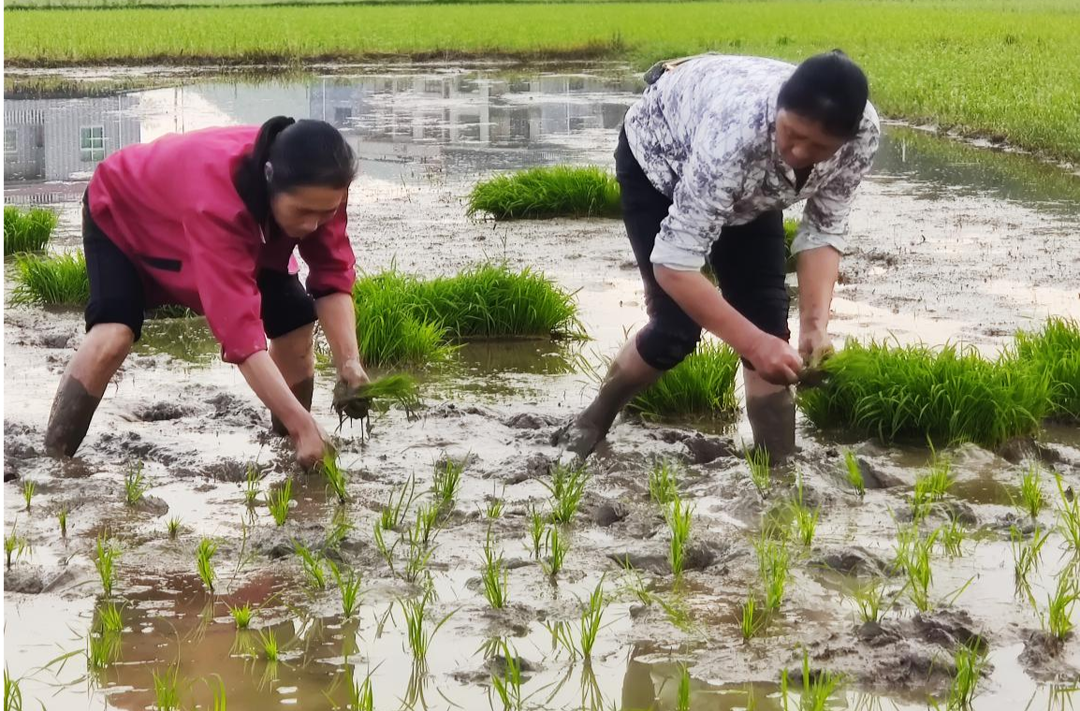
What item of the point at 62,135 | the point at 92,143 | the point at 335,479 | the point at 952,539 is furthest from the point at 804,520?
the point at 62,135

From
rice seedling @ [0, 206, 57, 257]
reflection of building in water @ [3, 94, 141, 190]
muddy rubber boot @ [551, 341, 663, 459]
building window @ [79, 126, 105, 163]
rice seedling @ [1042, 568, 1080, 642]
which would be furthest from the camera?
building window @ [79, 126, 105, 163]

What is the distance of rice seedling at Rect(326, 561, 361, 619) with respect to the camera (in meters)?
3.21

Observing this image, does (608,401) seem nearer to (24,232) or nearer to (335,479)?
(335,479)

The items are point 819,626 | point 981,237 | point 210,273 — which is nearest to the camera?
point 819,626

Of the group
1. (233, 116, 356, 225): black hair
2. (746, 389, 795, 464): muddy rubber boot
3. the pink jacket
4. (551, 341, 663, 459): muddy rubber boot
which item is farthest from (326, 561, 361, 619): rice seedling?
(746, 389, 795, 464): muddy rubber boot

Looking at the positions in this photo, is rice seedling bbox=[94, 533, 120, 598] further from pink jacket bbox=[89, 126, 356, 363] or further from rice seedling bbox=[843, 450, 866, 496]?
rice seedling bbox=[843, 450, 866, 496]

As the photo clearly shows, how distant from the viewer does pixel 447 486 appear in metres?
4.03

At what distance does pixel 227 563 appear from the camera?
3.60 meters

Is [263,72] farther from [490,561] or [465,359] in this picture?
[490,561]

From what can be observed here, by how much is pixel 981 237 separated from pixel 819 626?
581 cm

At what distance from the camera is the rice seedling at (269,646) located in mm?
2994

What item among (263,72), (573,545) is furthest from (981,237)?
(263,72)

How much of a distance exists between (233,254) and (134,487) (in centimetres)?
87

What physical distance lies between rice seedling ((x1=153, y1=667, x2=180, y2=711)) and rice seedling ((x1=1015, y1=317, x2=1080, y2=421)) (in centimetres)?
326
